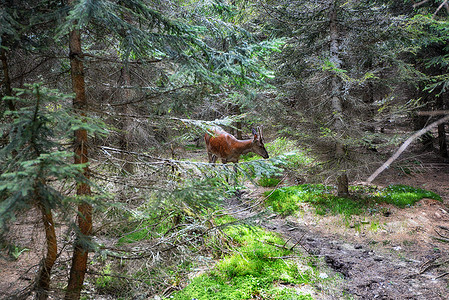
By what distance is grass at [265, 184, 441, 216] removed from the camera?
7.70 meters

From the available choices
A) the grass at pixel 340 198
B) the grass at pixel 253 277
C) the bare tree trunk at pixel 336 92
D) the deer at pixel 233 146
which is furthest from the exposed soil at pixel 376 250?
the deer at pixel 233 146

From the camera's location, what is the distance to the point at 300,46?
8.73 meters

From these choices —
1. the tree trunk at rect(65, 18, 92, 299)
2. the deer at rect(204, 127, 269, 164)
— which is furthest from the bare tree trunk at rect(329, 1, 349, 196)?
the tree trunk at rect(65, 18, 92, 299)

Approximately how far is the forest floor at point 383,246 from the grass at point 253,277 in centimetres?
47

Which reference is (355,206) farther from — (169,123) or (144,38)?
(144,38)

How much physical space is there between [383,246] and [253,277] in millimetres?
3592

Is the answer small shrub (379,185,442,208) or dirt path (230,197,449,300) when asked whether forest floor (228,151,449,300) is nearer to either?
dirt path (230,197,449,300)

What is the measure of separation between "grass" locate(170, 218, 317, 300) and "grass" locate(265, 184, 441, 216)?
2.18m

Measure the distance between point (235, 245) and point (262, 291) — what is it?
1.54m

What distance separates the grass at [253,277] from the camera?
416 cm

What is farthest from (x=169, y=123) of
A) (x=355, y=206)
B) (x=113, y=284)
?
(x=355, y=206)

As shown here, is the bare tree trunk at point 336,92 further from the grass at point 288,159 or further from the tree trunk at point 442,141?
the tree trunk at point 442,141

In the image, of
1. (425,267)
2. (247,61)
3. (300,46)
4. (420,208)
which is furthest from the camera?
(300,46)


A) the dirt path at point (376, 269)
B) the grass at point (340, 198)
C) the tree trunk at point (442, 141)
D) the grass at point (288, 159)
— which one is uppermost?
the tree trunk at point (442, 141)
